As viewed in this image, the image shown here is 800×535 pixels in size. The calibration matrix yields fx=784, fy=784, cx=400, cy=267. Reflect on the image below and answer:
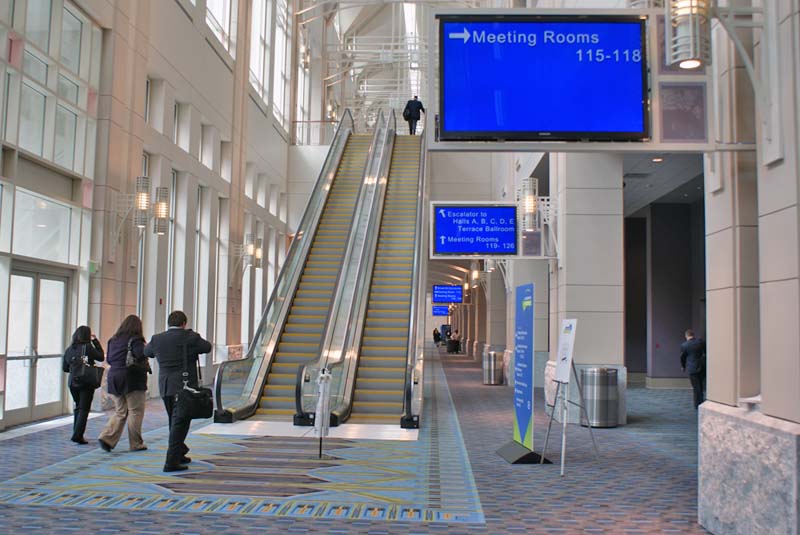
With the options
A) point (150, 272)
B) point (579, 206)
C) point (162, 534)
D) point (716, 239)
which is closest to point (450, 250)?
point (579, 206)

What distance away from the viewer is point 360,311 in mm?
14531

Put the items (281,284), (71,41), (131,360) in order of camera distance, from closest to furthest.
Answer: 1. (131,360)
2. (71,41)
3. (281,284)

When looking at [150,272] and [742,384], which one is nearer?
[742,384]

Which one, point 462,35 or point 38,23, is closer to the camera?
point 462,35

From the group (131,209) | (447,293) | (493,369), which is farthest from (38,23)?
(447,293)

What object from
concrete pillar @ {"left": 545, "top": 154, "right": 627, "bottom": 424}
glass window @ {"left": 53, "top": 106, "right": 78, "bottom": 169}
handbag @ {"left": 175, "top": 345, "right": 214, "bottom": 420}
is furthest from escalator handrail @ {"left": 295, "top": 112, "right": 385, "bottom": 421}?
glass window @ {"left": 53, "top": 106, "right": 78, "bottom": 169}

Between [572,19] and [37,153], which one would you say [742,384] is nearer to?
[572,19]

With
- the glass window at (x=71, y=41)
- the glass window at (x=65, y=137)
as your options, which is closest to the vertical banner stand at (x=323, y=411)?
the glass window at (x=65, y=137)

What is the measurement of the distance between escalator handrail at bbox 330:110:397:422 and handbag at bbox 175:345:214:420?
3.44 meters

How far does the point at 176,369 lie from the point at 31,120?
5270 millimetres

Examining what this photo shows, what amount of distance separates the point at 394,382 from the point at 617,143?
7758mm

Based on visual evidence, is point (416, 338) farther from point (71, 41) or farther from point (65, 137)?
point (71, 41)

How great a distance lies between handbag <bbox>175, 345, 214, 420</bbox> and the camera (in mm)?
7777

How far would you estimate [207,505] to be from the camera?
6.43 meters
